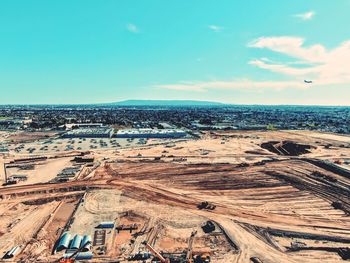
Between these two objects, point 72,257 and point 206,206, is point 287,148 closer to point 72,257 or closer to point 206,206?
point 206,206

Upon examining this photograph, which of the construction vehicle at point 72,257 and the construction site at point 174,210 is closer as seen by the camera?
the construction vehicle at point 72,257

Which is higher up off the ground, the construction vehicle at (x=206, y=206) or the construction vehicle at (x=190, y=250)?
the construction vehicle at (x=206, y=206)

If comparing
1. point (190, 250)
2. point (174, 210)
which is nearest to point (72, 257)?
point (190, 250)

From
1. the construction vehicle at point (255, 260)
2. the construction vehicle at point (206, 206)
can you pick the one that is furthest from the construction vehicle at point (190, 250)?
the construction vehicle at point (206, 206)

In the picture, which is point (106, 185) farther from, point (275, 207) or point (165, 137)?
point (165, 137)

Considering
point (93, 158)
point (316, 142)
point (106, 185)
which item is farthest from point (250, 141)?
point (106, 185)

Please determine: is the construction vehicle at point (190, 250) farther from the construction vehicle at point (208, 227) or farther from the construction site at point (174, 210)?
the construction vehicle at point (208, 227)

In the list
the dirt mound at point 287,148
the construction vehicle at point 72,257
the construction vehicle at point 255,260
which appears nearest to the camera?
the construction vehicle at point 72,257

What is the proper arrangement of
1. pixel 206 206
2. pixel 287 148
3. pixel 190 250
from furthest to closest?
pixel 287 148 → pixel 206 206 → pixel 190 250
